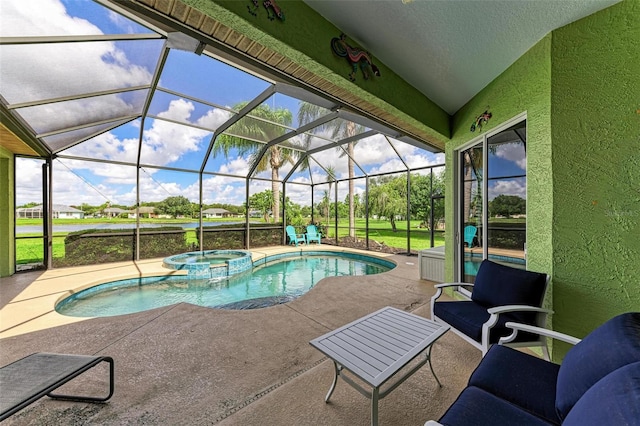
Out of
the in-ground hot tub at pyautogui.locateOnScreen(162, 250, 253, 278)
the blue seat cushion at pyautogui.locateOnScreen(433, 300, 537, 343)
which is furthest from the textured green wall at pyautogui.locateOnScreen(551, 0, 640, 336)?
the in-ground hot tub at pyautogui.locateOnScreen(162, 250, 253, 278)

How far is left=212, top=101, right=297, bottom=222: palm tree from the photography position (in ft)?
19.7

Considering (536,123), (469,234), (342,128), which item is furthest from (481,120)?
(342,128)

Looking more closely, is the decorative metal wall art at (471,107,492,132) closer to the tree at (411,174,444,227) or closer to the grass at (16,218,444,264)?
the tree at (411,174,444,227)

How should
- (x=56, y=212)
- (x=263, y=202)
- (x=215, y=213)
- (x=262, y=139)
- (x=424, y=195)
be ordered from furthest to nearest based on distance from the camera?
(x=263, y=202) < (x=424, y=195) < (x=215, y=213) < (x=262, y=139) < (x=56, y=212)

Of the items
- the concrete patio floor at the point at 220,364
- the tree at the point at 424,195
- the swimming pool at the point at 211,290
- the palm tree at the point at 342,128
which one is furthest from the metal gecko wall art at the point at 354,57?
the tree at the point at 424,195

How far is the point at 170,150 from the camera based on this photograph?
702cm

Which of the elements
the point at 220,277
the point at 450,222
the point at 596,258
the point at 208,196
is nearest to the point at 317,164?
the point at 208,196

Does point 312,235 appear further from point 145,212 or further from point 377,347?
point 377,347

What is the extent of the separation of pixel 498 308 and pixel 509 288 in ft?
1.34

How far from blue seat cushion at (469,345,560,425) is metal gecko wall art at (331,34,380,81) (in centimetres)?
265

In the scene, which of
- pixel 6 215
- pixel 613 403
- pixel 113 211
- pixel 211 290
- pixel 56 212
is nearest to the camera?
pixel 613 403

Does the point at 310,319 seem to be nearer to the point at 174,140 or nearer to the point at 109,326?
the point at 109,326

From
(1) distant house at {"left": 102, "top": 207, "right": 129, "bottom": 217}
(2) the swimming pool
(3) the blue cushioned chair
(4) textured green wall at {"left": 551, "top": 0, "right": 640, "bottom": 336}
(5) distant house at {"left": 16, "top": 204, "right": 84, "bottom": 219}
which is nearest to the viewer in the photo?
(4) textured green wall at {"left": 551, "top": 0, "right": 640, "bottom": 336}

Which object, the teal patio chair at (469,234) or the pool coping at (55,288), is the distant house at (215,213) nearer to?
the pool coping at (55,288)
